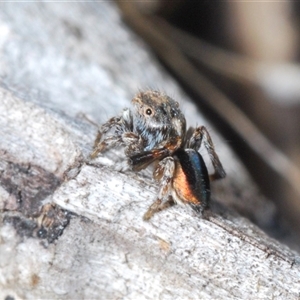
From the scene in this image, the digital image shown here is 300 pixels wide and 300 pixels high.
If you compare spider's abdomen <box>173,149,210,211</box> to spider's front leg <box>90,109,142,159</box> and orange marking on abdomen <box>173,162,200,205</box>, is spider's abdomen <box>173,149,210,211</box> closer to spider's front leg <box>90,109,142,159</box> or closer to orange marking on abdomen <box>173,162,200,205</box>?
orange marking on abdomen <box>173,162,200,205</box>

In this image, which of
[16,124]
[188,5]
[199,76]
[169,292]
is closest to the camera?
[169,292]

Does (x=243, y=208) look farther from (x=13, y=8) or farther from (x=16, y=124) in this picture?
(x=13, y=8)

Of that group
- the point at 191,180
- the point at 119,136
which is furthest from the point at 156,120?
the point at 191,180

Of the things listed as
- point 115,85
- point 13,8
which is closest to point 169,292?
point 115,85

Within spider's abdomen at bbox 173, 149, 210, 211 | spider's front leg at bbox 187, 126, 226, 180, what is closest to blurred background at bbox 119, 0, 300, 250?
spider's front leg at bbox 187, 126, 226, 180

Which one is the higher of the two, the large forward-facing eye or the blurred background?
the blurred background

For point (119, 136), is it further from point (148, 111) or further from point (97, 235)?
point (97, 235)
